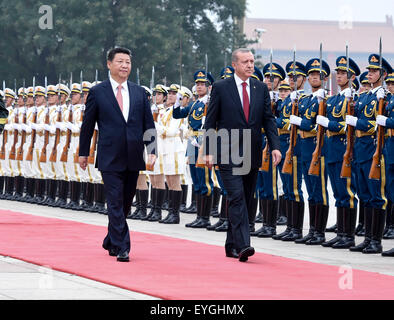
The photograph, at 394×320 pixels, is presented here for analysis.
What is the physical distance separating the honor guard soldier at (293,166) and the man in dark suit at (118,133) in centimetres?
270

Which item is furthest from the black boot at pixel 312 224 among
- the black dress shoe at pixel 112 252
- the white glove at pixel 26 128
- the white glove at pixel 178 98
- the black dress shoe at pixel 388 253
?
the white glove at pixel 26 128

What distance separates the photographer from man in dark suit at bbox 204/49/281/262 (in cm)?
1036

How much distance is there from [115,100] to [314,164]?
2.72 m

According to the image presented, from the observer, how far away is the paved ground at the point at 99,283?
772cm

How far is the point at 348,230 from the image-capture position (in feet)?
39.5

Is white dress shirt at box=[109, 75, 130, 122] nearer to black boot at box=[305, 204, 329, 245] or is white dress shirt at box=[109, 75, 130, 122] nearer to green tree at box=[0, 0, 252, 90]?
black boot at box=[305, 204, 329, 245]

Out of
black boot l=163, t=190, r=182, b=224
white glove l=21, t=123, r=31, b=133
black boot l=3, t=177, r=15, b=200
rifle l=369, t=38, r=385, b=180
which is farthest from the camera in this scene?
black boot l=3, t=177, r=15, b=200

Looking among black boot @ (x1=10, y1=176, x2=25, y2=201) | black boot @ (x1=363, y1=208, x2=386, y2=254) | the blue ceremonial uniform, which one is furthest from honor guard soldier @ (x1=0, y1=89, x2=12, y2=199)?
black boot @ (x1=363, y1=208, x2=386, y2=254)

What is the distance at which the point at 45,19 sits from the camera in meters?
36.5

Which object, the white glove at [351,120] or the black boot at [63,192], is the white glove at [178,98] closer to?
the white glove at [351,120]

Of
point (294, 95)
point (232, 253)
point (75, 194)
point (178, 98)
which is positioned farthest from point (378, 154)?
point (75, 194)

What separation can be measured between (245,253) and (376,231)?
1.92 m

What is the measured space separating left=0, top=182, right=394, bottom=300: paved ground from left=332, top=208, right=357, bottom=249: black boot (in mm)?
229
